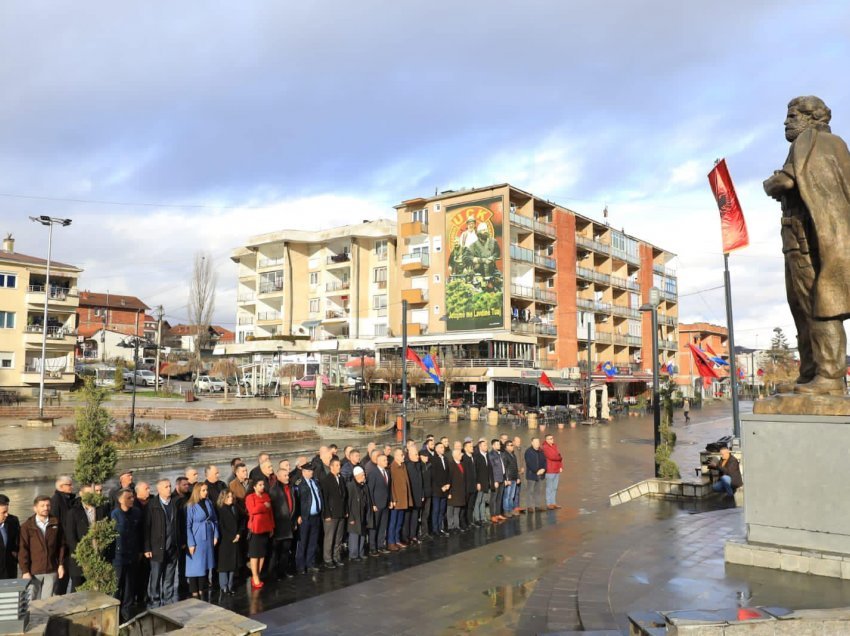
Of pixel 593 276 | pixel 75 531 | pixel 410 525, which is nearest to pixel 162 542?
pixel 75 531

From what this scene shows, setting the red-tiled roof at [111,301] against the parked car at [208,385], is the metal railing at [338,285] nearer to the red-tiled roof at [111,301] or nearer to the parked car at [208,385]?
the parked car at [208,385]

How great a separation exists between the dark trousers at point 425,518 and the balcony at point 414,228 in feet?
152

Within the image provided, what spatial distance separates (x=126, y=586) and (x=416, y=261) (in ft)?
160

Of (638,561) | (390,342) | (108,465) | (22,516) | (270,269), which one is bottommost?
(22,516)

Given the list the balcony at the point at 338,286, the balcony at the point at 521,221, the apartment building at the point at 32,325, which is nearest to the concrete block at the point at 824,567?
the balcony at the point at 521,221

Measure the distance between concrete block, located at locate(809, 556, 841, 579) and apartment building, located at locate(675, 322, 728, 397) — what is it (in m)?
70.9

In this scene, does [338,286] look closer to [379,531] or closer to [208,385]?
[208,385]

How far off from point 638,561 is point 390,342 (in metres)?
49.2

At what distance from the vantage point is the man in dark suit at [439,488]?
11297 millimetres

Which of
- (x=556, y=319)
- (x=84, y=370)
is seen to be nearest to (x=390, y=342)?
(x=556, y=319)

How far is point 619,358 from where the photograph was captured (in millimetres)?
67562

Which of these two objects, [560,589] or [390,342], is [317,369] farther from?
[560,589]

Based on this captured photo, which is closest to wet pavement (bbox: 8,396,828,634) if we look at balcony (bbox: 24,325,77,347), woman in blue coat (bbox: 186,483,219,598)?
woman in blue coat (bbox: 186,483,219,598)

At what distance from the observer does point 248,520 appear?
8391mm
